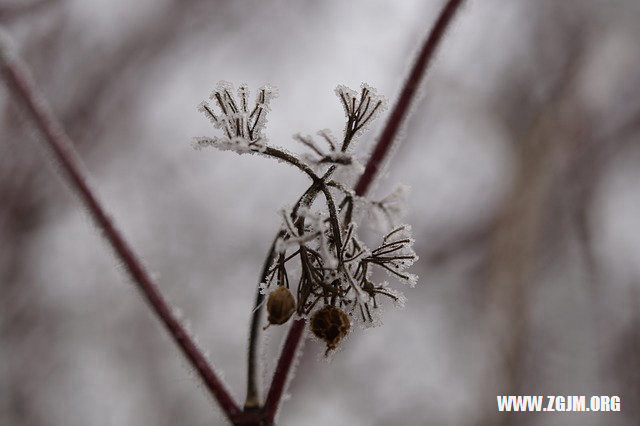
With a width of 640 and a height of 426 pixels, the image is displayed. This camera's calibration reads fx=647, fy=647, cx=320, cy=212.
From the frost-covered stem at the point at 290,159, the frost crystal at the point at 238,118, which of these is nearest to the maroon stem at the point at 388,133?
the frost-covered stem at the point at 290,159

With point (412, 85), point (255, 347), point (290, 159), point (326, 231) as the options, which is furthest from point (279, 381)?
point (412, 85)

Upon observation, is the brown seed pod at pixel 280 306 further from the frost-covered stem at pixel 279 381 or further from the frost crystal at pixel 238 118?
the frost crystal at pixel 238 118

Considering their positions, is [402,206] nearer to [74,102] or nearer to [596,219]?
[596,219]

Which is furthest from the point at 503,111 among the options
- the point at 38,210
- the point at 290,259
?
the point at 290,259

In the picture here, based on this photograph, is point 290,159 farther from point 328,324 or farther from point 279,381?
point 279,381

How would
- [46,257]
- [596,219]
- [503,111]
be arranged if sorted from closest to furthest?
[596,219] → [503,111] → [46,257]

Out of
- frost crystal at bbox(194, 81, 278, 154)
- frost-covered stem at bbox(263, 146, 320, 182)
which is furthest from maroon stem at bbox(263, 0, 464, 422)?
frost crystal at bbox(194, 81, 278, 154)

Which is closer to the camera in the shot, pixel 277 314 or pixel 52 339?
pixel 277 314
